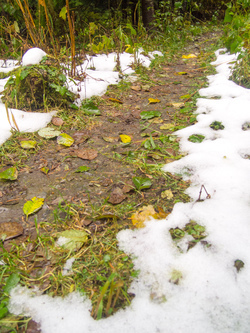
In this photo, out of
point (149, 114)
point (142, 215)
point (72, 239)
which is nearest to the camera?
point (72, 239)

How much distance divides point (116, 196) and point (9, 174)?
701mm

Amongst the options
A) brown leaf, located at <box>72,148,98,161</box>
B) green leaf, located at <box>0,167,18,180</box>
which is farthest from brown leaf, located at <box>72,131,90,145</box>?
green leaf, located at <box>0,167,18,180</box>

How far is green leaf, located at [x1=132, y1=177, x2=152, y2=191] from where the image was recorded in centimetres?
133

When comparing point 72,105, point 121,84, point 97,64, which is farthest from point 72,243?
point 97,64

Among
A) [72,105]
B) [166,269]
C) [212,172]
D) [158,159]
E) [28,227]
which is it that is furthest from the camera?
[72,105]

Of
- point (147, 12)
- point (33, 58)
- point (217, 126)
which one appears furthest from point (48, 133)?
point (147, 12)

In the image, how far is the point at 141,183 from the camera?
1.33 meters

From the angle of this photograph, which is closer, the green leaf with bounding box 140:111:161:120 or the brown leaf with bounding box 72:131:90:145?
the brown leaf with bounding box 72:131:90:145

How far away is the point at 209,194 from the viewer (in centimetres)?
123

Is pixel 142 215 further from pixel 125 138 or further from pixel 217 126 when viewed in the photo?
pixel 217 126

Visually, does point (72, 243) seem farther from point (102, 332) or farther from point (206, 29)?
point (206, 29)

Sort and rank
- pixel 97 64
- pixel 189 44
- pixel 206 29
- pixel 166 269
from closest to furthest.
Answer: pixel 166 269 → pixel 97 64 → pixel 189 44 → pixel 206 29

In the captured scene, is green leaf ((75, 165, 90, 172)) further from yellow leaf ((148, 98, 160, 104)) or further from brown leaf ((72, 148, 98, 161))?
yellow leaf ((148, 98, 160, 104))

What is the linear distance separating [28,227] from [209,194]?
0.94 metres
